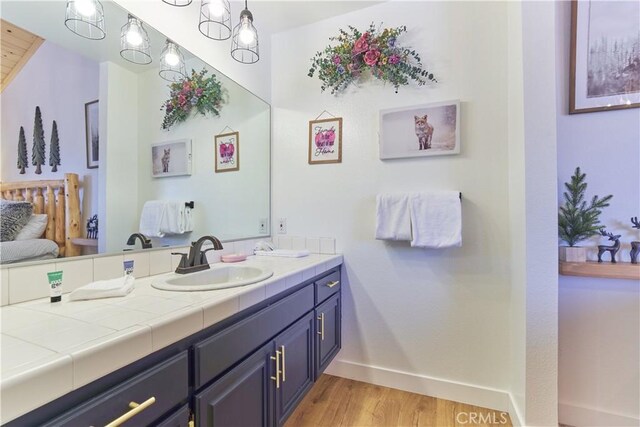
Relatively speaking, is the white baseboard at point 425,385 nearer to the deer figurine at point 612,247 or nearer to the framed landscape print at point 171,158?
the deer figurine at point 612,247

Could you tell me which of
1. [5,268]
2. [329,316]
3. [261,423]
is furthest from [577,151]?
[5,268]

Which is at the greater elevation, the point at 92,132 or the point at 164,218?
the point at 92,132

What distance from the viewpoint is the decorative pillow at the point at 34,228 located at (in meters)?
0.90

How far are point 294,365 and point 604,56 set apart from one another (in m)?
2.12

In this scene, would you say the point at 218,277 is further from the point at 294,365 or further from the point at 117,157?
the point at 117,157

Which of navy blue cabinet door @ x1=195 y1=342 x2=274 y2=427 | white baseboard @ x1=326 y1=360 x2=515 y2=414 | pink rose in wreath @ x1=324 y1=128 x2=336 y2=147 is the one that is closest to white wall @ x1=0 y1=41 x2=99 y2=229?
navy blue cabinet door @ x1=195 y1=342 x2=274 y2=427

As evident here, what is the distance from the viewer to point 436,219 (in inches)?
63.4

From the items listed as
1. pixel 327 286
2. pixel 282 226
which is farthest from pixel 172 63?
pixel 327 286

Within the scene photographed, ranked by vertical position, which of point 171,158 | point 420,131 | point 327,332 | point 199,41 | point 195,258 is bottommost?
point 327,332

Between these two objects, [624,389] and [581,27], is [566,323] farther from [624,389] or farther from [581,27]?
[581,27]

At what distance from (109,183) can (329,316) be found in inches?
50.7

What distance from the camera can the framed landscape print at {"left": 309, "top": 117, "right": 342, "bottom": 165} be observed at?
197cm

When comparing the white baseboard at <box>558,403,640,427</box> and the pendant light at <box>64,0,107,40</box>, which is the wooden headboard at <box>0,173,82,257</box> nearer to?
the pendant light at <box>64,0,107,40</box>

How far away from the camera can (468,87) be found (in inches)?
66.2
